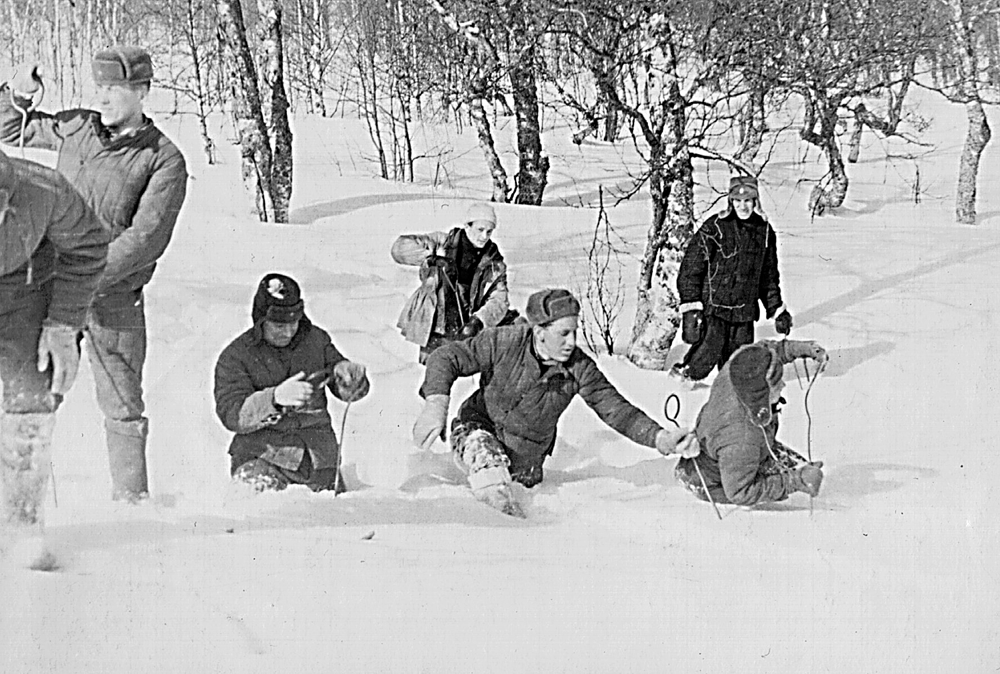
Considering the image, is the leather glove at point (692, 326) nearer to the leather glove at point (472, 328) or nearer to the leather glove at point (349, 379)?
the leather glove at point (472, 328)

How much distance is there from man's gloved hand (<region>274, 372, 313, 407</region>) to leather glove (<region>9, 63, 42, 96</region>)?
4.21 feet

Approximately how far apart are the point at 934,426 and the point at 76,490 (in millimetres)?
3606

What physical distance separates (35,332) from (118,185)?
0.81m

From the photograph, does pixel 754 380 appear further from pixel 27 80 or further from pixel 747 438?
pixel 27 80

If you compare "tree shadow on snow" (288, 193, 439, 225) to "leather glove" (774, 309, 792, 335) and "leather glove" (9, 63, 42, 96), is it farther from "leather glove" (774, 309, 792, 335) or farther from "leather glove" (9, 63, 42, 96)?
"leather glove" (9, 63, 42, 96)

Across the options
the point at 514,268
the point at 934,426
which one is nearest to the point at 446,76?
the point at 514,268

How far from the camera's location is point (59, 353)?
321 cm

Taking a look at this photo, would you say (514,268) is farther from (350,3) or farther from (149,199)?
(350,3)

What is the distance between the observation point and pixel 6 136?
394cm

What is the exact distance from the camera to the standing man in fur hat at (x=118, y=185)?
12.6 ft

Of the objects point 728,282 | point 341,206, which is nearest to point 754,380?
point 728,282

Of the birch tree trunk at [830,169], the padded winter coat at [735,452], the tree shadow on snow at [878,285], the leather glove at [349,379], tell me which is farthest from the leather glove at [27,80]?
the birch tree trunk at [830,169]

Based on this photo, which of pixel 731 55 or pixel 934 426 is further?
pixel 731 55

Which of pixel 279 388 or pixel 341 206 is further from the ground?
pixel 341 206
